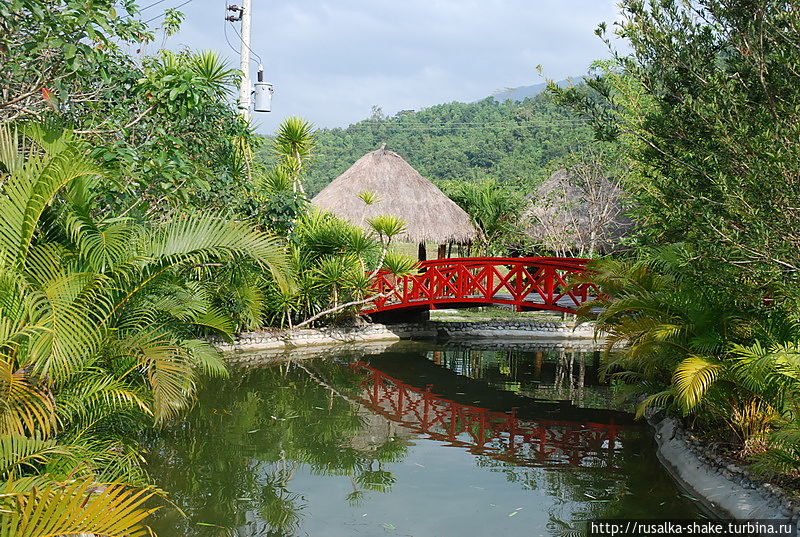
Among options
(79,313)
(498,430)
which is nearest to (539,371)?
(498,430)

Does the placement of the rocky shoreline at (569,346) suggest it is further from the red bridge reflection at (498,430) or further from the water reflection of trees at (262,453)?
the water reflection of trees at (262,453)

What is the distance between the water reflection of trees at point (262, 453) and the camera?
5.19 meters

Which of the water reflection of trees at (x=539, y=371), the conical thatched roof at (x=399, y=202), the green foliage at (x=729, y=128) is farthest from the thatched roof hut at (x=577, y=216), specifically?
the green foliage at (x=729, y=128)

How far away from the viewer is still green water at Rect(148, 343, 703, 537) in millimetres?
5238

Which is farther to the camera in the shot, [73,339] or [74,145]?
[74,145]

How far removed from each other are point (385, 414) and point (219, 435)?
6.55ft

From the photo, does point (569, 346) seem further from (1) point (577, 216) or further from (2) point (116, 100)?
(2) point (116, 100)

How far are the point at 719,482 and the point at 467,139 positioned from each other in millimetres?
27240

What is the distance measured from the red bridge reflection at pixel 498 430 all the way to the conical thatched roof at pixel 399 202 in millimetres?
5716

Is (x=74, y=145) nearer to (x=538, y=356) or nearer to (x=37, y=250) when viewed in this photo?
(x=37, y=250)

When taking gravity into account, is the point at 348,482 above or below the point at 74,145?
below

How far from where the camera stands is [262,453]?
662 centimetres

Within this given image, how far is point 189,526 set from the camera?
4906 millimetres

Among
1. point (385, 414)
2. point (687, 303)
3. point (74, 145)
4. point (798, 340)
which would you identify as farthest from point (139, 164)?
point (798, 340)
